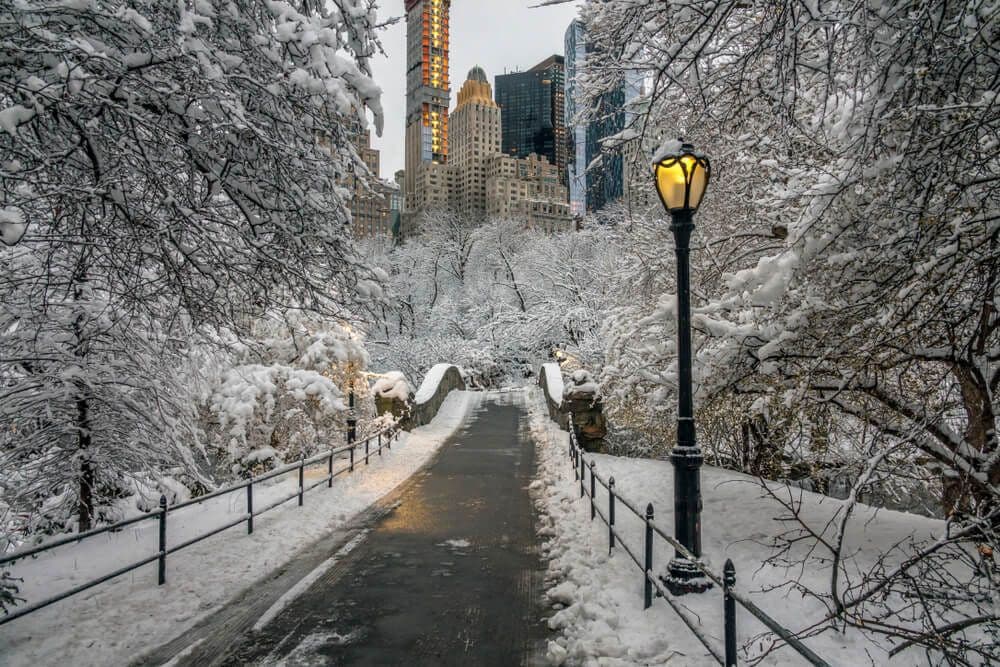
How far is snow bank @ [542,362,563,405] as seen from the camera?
873 inches

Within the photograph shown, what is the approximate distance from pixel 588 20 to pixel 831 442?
25.0 feet

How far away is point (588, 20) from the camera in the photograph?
395 inches

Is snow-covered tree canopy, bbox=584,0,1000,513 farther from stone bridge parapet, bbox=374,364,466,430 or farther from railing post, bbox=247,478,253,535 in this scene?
stone bridge parapet, bbox=374,364,466,430

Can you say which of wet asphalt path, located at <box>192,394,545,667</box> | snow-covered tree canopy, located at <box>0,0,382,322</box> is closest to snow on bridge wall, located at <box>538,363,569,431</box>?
wet asphalt path, located at <box>192,394,545,667</box>

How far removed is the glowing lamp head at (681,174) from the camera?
5895mm

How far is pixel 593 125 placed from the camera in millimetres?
11227

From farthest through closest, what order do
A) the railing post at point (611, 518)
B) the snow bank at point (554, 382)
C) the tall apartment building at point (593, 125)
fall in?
the snow bank at point (554, 382)
the tall apartment building at point (593, 125)
the railing post at point (611, 518)

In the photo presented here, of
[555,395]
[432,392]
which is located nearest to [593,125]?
[555,395]

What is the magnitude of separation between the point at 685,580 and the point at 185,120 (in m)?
5.62

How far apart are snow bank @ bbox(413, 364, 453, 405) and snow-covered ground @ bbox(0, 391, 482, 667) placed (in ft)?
40.8

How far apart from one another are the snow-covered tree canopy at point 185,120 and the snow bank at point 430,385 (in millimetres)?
17924

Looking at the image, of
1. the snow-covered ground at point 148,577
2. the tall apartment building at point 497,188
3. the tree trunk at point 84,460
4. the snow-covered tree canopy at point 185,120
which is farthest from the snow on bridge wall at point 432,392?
the tall apartment building at point 497,188

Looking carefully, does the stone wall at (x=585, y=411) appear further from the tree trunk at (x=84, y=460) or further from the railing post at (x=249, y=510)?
Answer: the tree trunk at (x=84, y=460)

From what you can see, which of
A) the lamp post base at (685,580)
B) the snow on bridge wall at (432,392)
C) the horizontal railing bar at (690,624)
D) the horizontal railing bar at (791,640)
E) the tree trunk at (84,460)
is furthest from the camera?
the snow on bridge wall at (432,392)
